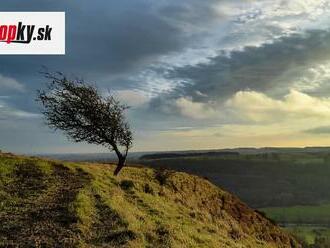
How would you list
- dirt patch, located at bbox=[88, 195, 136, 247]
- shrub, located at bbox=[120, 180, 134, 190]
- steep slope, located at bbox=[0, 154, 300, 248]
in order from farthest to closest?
shrub, located at bbox=[120, 180, 134, 190]
steep slope, located at bbox=[0, 154, 300, 248]
dirt patch, located at bbox=[88, 195, 136, 247]

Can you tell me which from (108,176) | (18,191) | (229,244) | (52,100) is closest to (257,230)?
(108,176)

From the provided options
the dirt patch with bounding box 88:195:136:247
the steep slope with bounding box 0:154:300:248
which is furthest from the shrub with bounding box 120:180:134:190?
the dirt patch with bounding box 88:195:136:247

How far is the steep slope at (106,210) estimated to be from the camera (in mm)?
22375

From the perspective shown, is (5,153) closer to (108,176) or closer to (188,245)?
(108,176)

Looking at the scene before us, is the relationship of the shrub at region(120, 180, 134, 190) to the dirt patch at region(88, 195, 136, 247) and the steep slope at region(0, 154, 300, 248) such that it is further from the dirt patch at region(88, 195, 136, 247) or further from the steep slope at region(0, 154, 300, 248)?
the dirt patch at region(88, 195, 136, 247)

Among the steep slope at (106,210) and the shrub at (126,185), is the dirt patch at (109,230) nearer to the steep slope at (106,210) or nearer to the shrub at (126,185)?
the steep slope at (106,210)

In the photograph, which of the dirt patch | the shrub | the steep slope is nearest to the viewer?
the dirt patch

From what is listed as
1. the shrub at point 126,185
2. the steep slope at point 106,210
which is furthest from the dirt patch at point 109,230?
the shrub at point 126,185

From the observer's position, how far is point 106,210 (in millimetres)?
27094

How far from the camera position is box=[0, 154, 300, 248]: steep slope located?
22375mm

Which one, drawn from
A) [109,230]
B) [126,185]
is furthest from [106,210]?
[126,185]

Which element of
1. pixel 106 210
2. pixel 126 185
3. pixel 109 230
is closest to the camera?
pixel 109 230

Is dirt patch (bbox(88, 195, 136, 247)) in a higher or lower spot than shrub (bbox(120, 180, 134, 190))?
lower

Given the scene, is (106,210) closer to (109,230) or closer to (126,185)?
(109,230)
